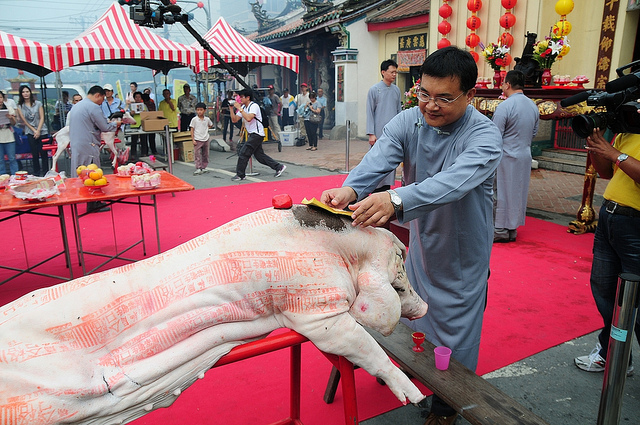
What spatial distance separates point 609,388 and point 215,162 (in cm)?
963

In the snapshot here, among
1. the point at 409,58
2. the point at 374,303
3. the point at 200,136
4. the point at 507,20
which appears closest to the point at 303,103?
the point at 409,58

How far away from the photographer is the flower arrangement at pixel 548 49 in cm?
581

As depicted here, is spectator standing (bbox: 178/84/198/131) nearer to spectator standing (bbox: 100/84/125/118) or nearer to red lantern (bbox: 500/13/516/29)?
spectator standing (bbox: 100/84/125/118)

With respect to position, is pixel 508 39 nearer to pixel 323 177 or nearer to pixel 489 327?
pixel 323 177

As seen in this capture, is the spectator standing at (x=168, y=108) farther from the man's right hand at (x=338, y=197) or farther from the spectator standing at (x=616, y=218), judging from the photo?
the spectator standing at (x=616, y=218)

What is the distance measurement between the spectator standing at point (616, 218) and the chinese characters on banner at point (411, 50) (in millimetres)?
10265

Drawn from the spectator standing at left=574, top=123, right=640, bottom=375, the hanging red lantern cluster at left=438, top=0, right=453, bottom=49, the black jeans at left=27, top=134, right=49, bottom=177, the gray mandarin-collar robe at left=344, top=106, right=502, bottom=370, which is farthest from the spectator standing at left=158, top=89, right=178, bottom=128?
the spectator standing at left=574, top=123, right=640, bottom=375

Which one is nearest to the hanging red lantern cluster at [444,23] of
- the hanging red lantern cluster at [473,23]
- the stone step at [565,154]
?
the hanging red lantern cluster at [473,23]

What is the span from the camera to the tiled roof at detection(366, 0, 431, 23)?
11586 mm

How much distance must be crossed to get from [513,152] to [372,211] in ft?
12.0

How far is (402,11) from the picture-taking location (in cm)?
1232

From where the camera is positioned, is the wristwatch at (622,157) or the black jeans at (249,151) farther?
the black jeans at (249,151)

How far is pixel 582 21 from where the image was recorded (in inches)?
321

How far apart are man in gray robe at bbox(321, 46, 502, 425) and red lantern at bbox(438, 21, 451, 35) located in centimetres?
864
